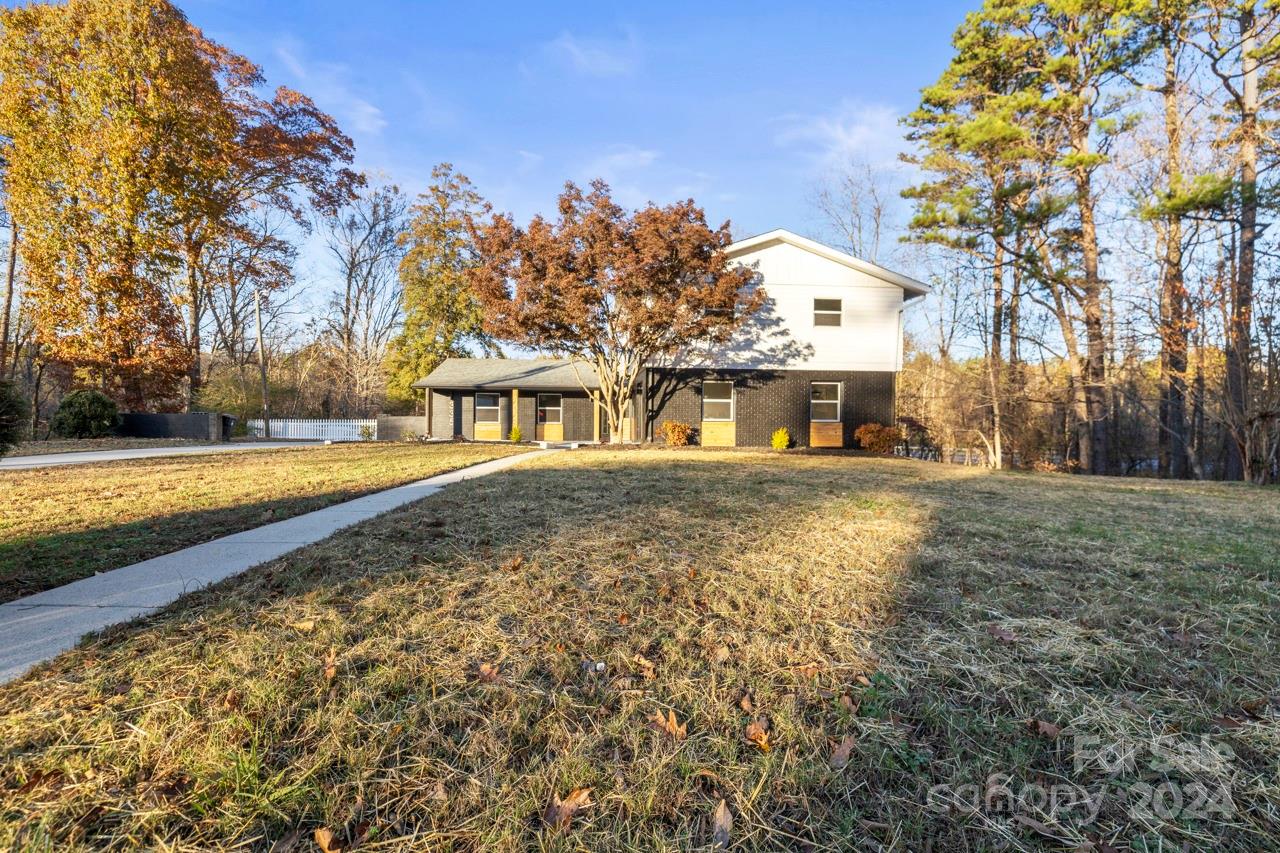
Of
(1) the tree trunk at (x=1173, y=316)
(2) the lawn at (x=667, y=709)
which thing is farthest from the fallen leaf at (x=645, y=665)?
(1) the tree trunk at (x=1173, y=316)

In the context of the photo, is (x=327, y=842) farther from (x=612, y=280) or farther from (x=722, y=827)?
(x=612, y=280)

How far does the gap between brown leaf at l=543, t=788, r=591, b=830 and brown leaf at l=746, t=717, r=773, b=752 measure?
539 millimetres

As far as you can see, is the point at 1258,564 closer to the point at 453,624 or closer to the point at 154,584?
the point at 453,624

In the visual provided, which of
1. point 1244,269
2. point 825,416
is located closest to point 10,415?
point 825,416

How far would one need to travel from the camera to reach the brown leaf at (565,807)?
4.52ft

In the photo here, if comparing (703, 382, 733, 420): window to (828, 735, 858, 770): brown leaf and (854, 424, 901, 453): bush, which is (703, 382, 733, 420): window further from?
(828, 735, 858, 770): brown leaf

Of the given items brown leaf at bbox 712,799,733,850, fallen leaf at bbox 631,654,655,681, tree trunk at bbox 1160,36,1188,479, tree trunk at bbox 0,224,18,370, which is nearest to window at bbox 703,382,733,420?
tree trunk at bbox 1160,36,1188,479

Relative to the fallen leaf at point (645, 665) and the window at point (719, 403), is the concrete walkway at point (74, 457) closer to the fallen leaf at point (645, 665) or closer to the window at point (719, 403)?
the fallen leaf at point (645, 665)

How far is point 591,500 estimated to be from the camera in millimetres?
5520

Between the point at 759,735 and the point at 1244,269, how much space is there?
1539cm

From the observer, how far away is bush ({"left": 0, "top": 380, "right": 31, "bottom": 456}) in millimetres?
3635

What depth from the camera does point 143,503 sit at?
5.52 meters

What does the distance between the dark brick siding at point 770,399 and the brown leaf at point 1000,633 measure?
541 inches

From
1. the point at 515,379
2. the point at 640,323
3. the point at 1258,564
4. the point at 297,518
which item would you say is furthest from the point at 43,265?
the point at 1258,564
